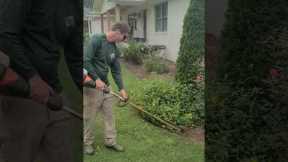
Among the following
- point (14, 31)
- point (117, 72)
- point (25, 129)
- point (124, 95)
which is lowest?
point (25, 129)

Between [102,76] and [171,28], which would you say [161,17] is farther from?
[102,76]

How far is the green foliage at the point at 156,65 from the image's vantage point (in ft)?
11.3

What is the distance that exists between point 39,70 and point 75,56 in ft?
1.25

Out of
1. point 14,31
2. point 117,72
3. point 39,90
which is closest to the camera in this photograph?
point 14,31

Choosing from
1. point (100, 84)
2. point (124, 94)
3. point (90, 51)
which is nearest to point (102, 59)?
point (90, 51)

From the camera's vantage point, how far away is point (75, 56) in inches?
130

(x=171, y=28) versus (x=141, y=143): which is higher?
(x=171, y=28)

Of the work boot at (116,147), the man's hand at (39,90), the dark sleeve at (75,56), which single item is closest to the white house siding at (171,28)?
the dark sleeve at (75,56)

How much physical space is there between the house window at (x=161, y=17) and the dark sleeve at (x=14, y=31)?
4.16 ft

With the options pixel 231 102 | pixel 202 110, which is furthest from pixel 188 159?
pixel 231 102

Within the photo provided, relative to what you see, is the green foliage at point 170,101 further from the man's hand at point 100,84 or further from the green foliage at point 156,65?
the man's hand at point 100,84

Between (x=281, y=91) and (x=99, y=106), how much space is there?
193 centimetres

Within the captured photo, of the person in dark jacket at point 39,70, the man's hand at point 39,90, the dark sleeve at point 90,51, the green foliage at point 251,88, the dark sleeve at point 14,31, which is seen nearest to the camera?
the dark sleeve at point 14,31

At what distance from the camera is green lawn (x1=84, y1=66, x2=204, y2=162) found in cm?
341
